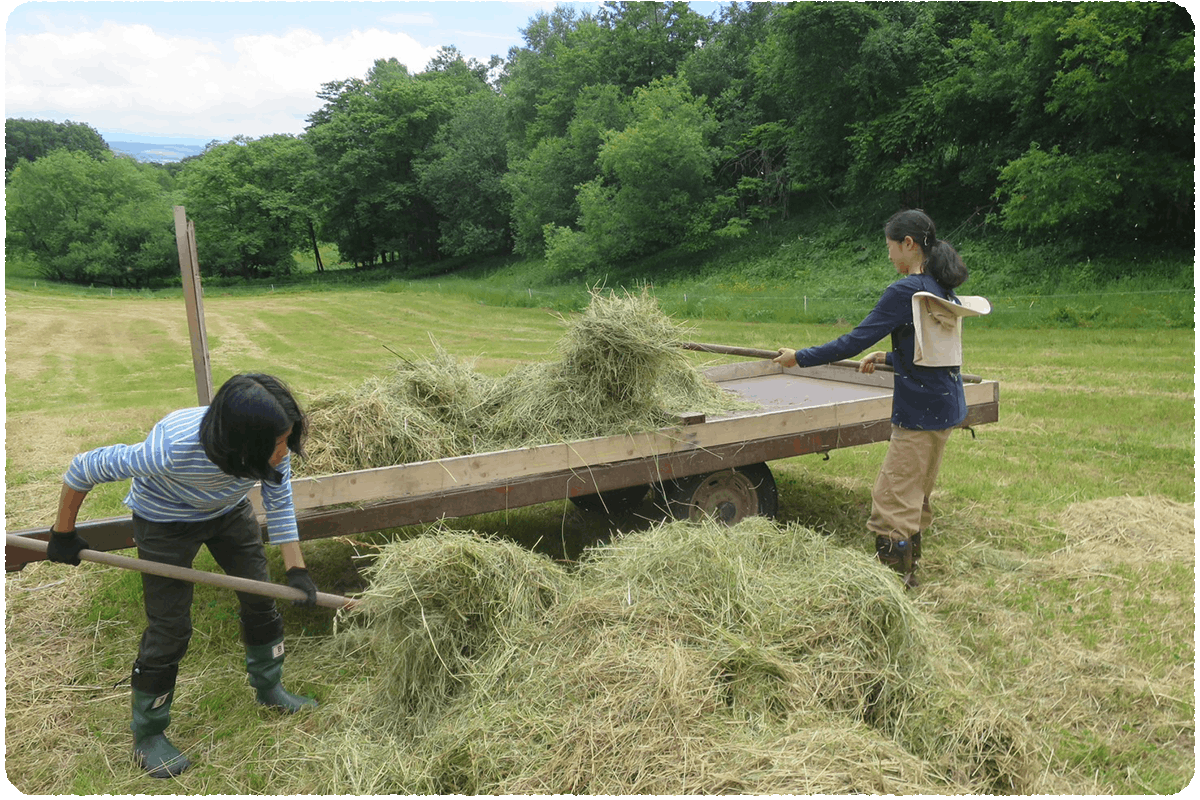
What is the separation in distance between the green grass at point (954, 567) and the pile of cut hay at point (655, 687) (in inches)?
17.1

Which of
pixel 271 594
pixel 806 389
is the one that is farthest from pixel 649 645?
pixel 806 389

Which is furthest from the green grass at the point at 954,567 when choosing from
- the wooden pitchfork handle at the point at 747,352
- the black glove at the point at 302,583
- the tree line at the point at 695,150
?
the tree line at the point at 695,150

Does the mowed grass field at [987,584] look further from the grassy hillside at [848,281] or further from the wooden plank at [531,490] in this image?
the grassy hillside at [848,281]

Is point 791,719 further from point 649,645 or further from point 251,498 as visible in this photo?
point 251,498

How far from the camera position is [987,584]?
488 cm

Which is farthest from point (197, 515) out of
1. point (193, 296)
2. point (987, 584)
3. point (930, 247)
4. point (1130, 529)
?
point (1130, 529)

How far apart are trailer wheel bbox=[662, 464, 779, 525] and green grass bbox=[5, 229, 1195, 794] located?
19.0 inches

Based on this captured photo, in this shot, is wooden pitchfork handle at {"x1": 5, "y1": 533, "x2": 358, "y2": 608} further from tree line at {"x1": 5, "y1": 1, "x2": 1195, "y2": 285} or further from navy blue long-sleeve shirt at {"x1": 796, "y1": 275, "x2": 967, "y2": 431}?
tree line at {"x1": 5, "y1": 1, "x2": 1195, "y2": 285}

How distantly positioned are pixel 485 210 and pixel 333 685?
46.9 m

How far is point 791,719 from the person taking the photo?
10.0 feet

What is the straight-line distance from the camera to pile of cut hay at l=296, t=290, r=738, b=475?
187 inches

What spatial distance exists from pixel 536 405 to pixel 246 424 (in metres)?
2.34

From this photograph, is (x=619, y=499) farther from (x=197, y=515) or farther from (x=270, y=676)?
(x=197, y=515)

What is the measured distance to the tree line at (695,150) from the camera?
1961 cm
